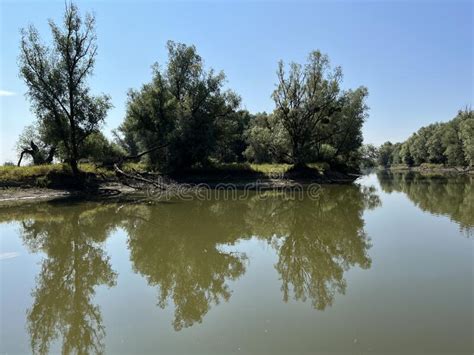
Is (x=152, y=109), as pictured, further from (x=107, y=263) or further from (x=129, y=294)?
(x=129, y=294)

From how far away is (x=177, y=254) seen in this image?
9969mm

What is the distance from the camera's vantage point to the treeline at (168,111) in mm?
25734

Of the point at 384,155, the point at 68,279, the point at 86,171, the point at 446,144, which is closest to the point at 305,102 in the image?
the point at 86,171

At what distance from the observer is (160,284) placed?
7676 mm

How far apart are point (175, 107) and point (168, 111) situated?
924mm

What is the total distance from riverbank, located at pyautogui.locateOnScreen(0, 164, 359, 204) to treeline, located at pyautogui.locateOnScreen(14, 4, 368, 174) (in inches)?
60.3

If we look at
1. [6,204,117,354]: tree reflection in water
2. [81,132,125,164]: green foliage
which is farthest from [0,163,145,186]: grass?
[6,204,117,354]: tree reflection in water

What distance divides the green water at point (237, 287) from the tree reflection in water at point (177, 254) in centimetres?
4

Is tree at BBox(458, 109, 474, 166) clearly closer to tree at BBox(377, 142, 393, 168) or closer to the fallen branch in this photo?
the fallen branch

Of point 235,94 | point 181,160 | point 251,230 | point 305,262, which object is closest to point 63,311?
point 305,262

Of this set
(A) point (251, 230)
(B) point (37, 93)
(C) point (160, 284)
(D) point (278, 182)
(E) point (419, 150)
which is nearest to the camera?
(C) point (160, 284)

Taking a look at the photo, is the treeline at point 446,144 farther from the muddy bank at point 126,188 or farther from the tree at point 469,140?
the muddy bank at point 126,188

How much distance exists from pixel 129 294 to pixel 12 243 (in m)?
7.24

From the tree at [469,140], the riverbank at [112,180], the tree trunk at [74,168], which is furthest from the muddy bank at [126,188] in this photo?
the tree at [469,140]
